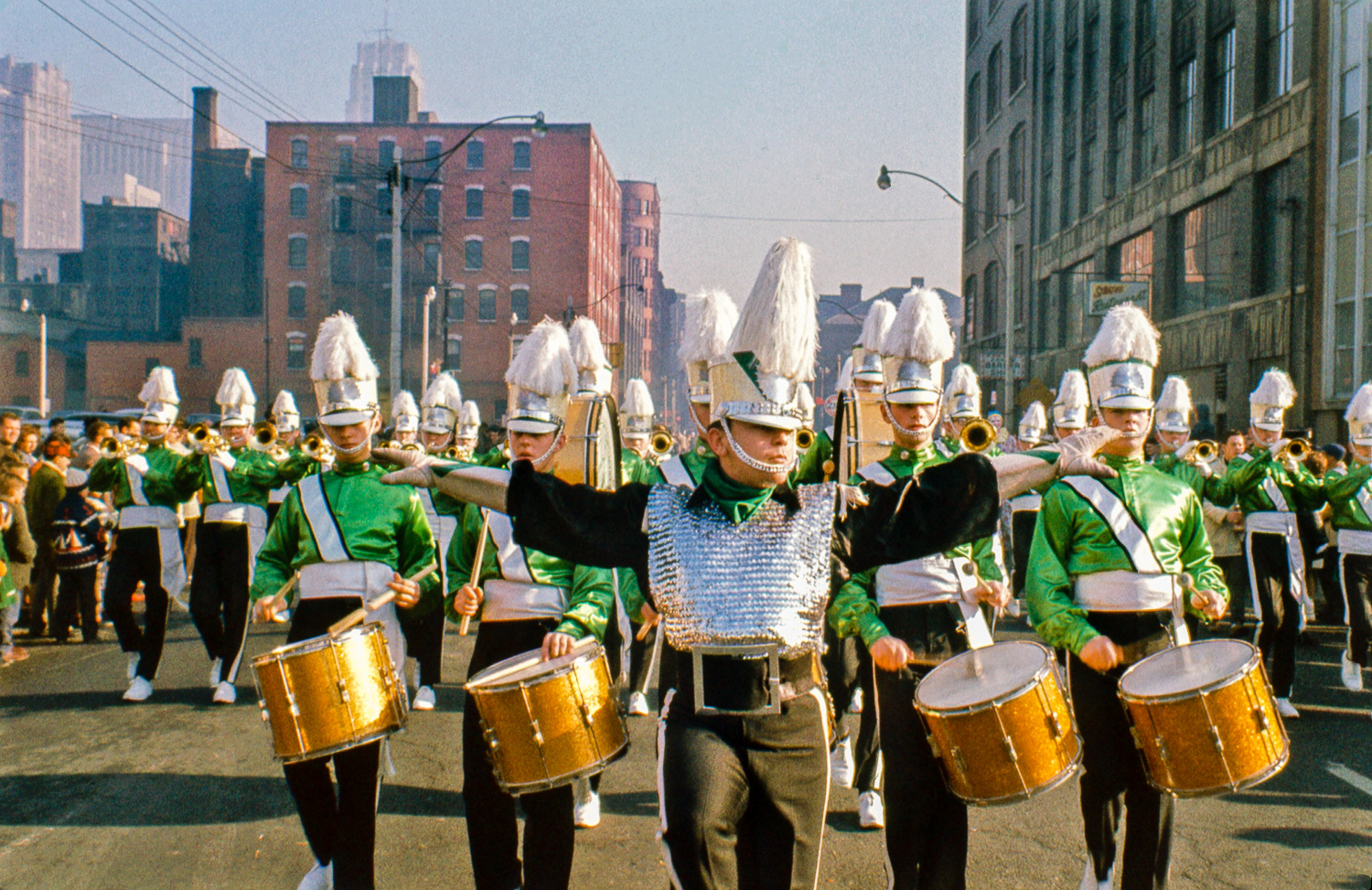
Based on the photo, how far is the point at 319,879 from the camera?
4.80m

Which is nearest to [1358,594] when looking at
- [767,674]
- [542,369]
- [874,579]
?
[874,579]

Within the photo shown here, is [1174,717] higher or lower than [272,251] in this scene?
lower

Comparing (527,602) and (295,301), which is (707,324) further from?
(295,301)

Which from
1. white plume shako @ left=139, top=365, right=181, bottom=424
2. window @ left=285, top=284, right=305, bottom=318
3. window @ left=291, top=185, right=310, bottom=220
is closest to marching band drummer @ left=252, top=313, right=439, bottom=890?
white plume shako @ left=139, top=365, right=181, bottom=424

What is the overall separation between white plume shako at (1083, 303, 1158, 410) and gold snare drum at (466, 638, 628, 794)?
2.54m

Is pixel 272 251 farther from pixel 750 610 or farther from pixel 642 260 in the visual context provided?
pixel 750 610

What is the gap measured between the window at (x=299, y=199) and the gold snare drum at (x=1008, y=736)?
67913mm

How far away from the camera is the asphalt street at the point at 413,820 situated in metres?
5.23

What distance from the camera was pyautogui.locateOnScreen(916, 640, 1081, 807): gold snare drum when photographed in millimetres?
3785

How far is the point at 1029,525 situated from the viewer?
12.1m

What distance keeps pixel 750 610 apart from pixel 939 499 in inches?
24.8

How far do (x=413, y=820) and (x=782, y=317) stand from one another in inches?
156

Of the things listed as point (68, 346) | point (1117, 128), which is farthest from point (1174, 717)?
point (68, 346)

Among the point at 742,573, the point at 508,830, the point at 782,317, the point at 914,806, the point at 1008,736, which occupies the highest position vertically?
the point at 782,317
